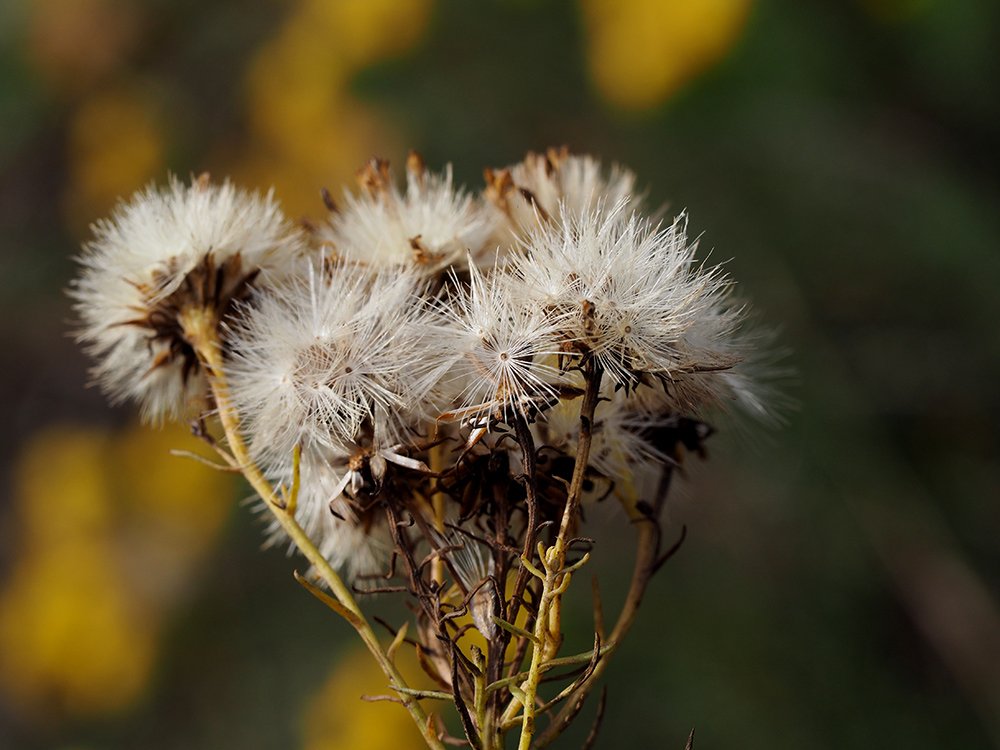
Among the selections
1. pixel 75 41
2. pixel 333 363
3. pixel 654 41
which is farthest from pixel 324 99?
pixel 333 363

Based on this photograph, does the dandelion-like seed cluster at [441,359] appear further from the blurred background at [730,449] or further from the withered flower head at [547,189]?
the blurred background at [730,449]

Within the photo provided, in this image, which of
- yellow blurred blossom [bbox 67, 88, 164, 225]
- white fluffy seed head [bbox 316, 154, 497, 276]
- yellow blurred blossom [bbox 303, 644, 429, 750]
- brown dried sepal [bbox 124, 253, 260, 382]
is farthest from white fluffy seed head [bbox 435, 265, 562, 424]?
yellow blurred blossom [bbox 67, 88, 164, 225]

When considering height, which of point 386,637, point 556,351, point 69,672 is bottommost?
point 69,672

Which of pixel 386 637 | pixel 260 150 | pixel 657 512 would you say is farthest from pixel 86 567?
pixel 657 512

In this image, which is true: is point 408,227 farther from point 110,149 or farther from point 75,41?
point 75,41

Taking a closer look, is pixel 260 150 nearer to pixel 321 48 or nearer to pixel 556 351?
pixel 321 48

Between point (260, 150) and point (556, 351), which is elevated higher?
point (260, 150)
